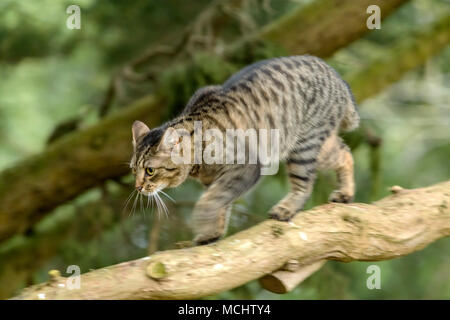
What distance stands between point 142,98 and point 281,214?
2.69 metres

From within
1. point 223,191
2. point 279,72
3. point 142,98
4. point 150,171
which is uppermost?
point 142,98

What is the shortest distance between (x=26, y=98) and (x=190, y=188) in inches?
85.3

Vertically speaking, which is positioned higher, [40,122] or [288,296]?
[40,122]

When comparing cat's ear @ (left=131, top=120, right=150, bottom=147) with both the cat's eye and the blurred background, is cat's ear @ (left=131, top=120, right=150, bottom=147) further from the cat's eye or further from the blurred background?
the blurred background

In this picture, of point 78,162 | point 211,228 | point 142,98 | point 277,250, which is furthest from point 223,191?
point 142,98

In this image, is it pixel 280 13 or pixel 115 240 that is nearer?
pixel 115 240

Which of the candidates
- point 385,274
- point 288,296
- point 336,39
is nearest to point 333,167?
point 336,39

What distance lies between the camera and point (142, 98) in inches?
215

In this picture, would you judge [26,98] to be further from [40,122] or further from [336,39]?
[336,39]

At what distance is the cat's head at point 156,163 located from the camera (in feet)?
10.0

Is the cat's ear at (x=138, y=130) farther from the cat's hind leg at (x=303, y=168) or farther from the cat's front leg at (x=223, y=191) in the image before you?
the cat's hind leg at (x=303, y=168)

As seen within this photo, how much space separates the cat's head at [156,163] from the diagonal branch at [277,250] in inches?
21.0

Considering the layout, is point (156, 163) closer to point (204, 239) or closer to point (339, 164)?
point (204, 239)

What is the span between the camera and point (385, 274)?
6.94 meters
